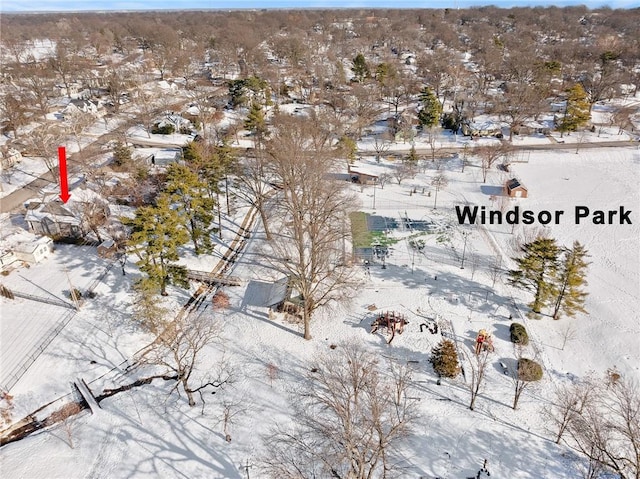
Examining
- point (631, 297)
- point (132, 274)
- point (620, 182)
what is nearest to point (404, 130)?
point (620, 182)

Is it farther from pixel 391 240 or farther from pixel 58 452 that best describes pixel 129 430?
pixel 391 240

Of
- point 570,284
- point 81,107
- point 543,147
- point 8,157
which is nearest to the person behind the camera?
point 570,284

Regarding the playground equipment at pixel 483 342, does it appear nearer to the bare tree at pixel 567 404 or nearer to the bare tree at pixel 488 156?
the bare tree at pixel 567 404

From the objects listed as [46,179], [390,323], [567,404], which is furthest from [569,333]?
[46,179]

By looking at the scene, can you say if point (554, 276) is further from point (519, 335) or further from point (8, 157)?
point (8, 157)

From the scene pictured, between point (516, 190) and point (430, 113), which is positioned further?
point (430, 113)

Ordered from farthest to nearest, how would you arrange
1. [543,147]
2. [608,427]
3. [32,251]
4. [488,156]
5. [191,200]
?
[543,147], [488,156], [32,251], [191,200], [608,427]

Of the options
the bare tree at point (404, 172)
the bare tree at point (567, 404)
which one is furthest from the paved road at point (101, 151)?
the bare tree at point (567, 404)
